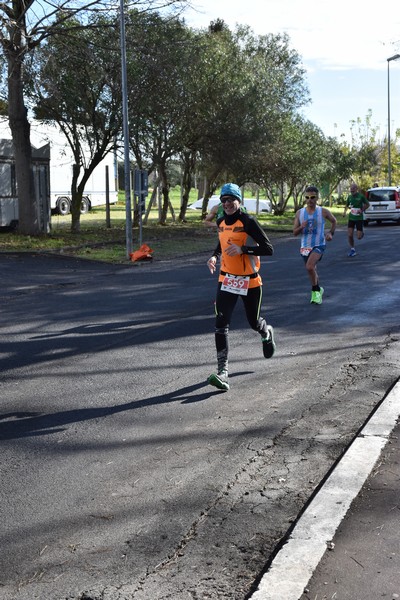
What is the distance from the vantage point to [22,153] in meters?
24.2

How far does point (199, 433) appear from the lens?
19.2ft

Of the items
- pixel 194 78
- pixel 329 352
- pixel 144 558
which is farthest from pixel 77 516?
pixel 194 78

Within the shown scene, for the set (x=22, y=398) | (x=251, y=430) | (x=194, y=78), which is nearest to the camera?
(x=251, y=430)

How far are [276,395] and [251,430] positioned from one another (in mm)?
1074

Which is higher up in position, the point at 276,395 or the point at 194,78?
the point at 194,78

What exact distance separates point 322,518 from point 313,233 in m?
8.56

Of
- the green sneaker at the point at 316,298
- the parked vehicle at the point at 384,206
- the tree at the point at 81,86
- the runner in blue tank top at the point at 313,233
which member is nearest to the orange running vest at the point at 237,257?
the runner in blue tank top at the point at 313,233

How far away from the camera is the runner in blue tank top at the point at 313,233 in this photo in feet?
40.0

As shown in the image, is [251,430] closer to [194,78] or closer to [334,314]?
[334,314]

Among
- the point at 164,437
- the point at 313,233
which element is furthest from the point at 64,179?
the point at 164,437

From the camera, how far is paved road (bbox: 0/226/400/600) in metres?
3.83

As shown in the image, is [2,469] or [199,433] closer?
[2,469]

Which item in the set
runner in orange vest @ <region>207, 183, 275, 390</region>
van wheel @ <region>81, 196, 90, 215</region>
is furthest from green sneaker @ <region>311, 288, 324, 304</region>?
van wheel @ <region>81, 196, 90, 215</region>

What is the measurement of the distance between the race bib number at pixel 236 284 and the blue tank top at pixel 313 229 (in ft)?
16.3
